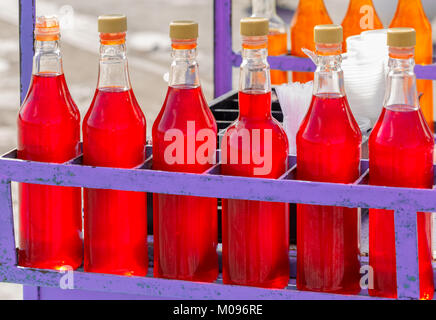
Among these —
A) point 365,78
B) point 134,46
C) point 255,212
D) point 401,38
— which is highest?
point 401,38

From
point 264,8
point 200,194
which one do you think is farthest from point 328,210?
point 264,8

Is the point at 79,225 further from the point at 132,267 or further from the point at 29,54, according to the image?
the point at 29,54

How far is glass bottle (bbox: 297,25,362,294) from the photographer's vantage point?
1064 millimetres

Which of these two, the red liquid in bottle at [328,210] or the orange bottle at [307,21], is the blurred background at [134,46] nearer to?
the orange bottle at [307,21]

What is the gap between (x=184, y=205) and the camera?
3.68 feet

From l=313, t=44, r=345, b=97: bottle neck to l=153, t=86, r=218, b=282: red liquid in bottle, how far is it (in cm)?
16

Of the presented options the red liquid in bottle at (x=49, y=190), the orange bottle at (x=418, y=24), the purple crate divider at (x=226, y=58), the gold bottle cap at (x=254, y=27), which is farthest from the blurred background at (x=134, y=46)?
the gold bottle cap at (x=254, y=27)

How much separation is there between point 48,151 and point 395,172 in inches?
18.3

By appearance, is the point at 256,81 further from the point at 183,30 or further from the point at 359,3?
the point at 359,3

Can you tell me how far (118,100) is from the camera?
3.74 ft

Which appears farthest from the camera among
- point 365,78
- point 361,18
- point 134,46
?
point 134,46

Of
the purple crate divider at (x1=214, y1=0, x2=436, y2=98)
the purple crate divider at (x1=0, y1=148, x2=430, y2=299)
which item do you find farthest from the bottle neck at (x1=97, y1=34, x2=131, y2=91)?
the purple crate divider at (x1=214, y1=0, x2=436, y2=98)

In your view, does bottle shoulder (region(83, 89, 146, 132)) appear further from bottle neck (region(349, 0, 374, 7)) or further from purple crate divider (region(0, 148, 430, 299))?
bottle neck (region(349, 0, 374, 7))

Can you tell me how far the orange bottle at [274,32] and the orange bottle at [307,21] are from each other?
3 cm
